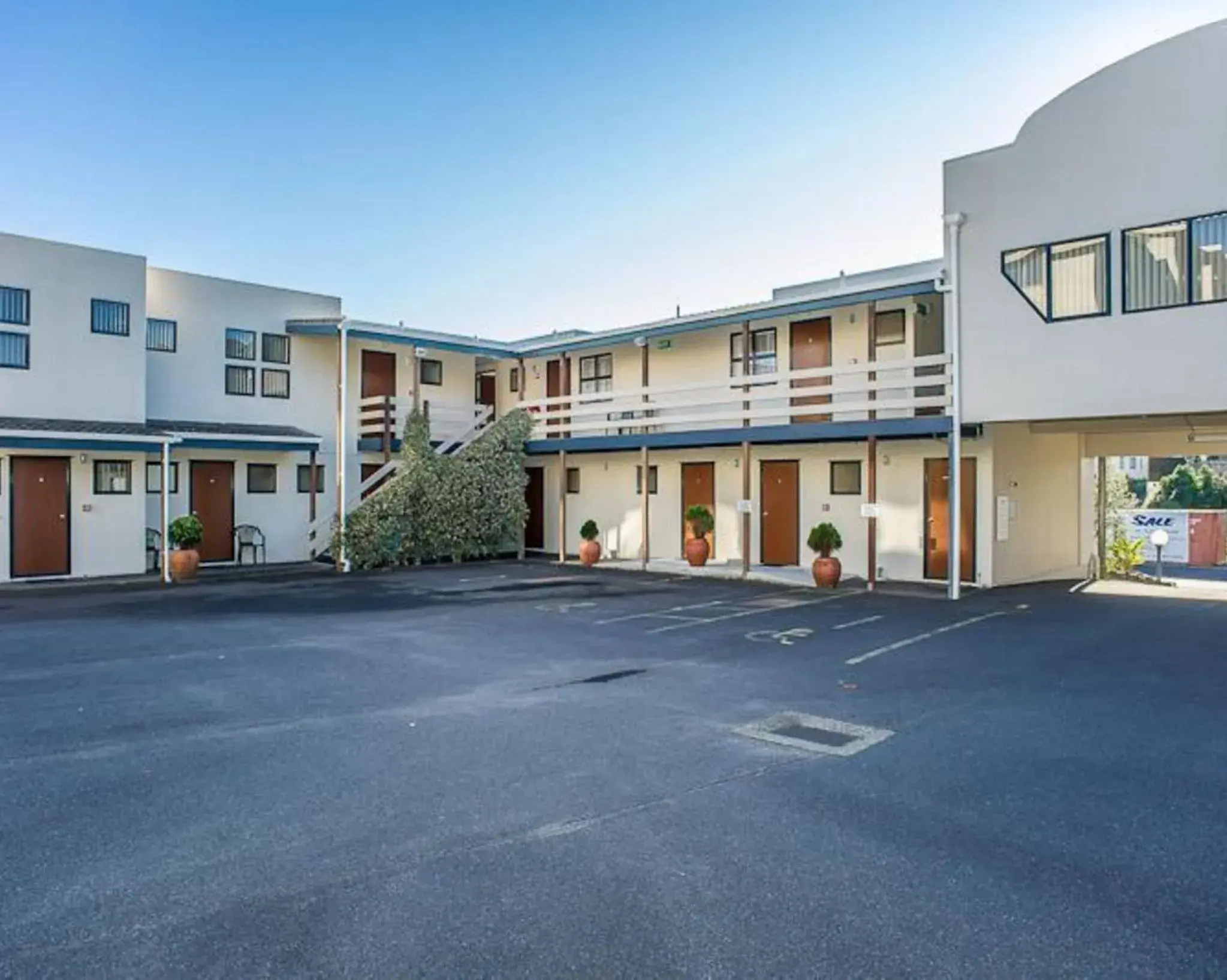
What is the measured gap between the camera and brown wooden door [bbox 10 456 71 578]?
1579 centimetres

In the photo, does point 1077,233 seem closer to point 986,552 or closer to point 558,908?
point 986,552

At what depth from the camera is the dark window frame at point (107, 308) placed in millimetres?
16578

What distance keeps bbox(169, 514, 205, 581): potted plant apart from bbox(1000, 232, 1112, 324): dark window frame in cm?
1553

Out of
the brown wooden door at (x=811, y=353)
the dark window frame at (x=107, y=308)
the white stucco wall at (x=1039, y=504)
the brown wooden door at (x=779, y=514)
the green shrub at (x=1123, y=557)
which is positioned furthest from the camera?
the green shrub at (x=1123, y=557)

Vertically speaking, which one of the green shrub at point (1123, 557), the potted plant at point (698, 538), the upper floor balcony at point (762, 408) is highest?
the upper floor balcony at point (762, 408)

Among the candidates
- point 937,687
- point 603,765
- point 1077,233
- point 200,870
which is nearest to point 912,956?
point 603,765

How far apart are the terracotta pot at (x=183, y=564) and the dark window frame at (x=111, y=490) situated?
176cm

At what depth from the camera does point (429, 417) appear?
2039 centimetres

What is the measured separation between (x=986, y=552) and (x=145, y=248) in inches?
708

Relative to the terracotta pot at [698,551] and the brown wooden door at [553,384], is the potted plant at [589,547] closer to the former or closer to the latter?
the terracotta pot at [698,551]

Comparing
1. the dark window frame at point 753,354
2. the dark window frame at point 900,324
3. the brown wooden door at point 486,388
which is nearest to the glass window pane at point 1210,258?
the dark window frame at point 900,324

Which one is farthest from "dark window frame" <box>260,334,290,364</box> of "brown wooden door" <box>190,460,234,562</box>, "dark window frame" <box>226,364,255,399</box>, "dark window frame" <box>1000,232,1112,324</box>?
"dark window frame" <box>1000,232,1112,324</box>

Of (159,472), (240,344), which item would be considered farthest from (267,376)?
(159,472)

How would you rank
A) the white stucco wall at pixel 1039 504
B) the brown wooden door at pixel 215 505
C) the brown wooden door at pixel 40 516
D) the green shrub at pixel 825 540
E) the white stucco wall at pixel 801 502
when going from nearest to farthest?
1. the green shrub at pixel 825 540
2. the white stucco wall at pixel 1039 504
3. the brown wooden door at pixel 40 516
4. the white stucco wall at pixel 801 502
5. the brown wooden door at pixel 215 505
